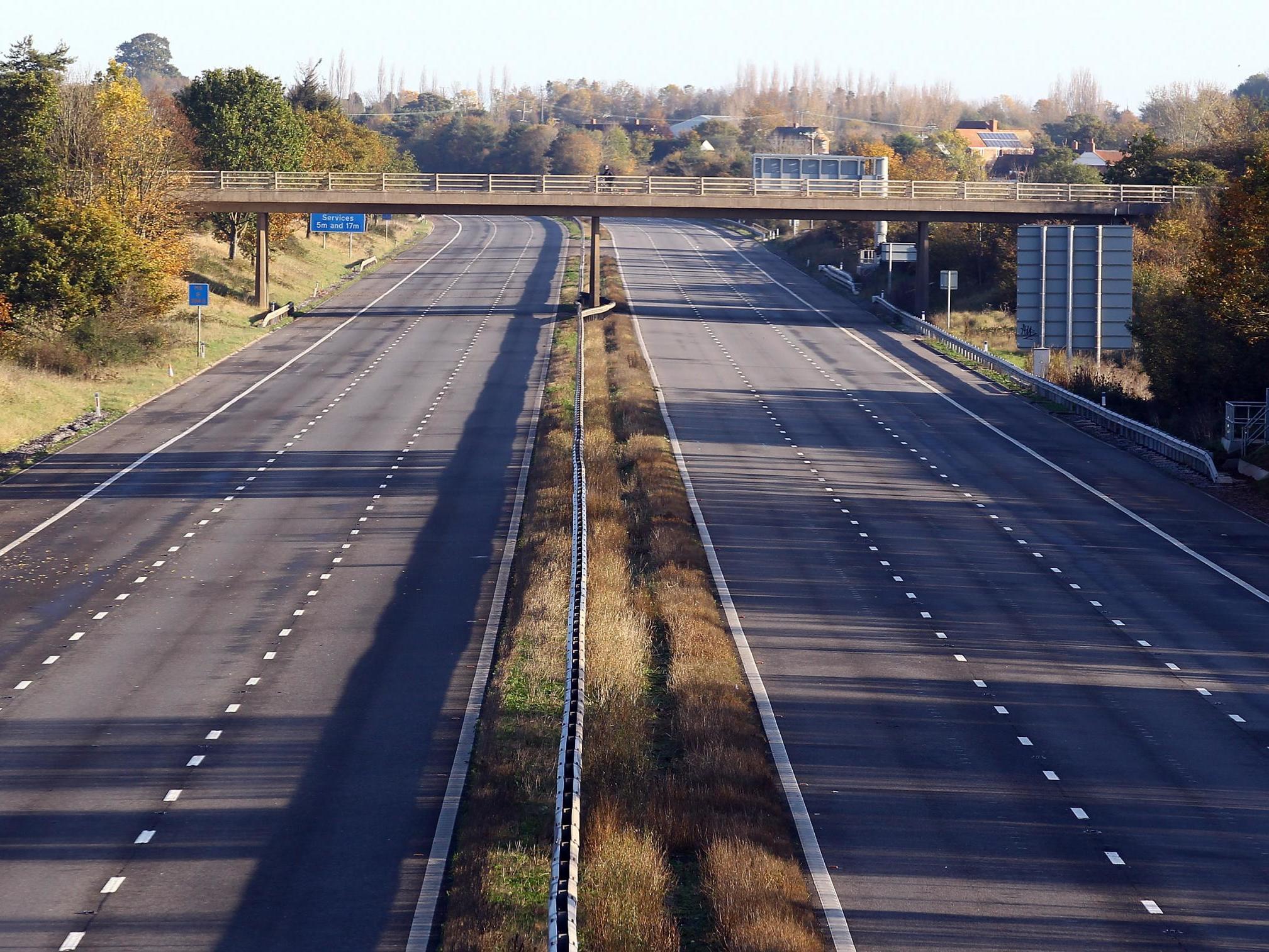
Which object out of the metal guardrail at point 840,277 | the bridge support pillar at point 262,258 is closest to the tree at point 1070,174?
the metal guardrail at point 840,277

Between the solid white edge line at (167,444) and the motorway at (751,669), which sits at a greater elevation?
the solid white edge line at (167,444)

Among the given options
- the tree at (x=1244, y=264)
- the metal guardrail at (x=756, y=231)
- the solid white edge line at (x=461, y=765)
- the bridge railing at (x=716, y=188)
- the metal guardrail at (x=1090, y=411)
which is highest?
the metal guardrail at (x=756, y=231)

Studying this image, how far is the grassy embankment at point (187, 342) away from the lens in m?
45.7

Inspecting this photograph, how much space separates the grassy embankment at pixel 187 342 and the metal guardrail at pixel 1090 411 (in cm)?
3215

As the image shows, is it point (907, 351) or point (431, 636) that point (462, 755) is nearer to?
point (431, 636)

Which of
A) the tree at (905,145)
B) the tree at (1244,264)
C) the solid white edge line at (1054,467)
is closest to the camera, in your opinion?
the solid white edge line at (1054,467)

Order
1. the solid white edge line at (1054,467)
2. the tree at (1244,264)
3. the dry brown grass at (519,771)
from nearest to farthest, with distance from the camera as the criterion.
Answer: the dry brown grass at (519,771) < the solid white edge line at (1054,467) < the tree at (1244,264)

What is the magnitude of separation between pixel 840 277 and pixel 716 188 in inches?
946

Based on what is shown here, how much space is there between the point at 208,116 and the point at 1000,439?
5379 centimetres

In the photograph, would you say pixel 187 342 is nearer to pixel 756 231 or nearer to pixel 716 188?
pixel 716 188

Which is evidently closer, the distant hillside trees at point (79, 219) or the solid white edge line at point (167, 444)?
the solid white edge line at point (167, 444)

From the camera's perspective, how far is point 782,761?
1902 centimetres

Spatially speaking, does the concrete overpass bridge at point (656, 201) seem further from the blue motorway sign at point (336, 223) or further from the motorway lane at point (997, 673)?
the motorway lane at point (997, 673)

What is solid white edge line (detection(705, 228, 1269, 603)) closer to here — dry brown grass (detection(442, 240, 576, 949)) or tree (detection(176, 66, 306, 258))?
dry brown grass (detection(442, 240, 576, 949))
